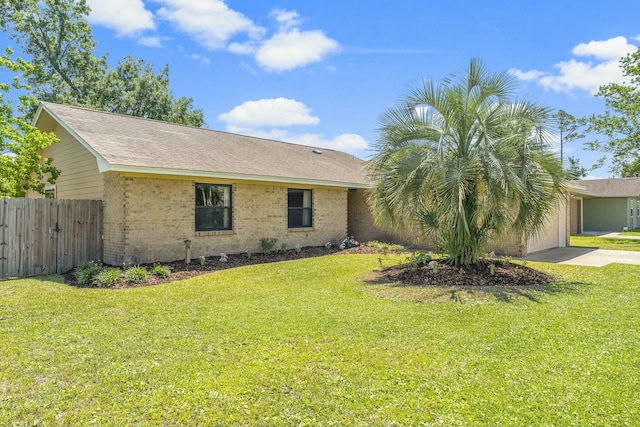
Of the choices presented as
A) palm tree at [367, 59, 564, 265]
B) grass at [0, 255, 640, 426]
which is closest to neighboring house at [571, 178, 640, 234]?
palm tree at [367, 59, 564, 265]

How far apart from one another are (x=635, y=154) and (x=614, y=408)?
2633 centimetres

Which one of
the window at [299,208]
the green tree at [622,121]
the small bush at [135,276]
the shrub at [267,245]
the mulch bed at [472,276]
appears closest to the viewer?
the mulch bed at [472,276]

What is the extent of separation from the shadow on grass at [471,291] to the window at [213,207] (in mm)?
5501

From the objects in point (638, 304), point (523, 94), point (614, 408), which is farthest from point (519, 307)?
point (523, 94)

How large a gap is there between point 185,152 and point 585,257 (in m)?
13.3

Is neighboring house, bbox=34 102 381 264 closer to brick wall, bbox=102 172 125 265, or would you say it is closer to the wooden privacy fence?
brick wall, bbox=102 172 125 265

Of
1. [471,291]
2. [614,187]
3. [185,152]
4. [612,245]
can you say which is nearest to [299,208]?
[185,152]

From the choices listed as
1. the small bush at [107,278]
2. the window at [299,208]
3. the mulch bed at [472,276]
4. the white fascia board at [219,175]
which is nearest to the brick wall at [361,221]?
the white fascia board at [219,175]

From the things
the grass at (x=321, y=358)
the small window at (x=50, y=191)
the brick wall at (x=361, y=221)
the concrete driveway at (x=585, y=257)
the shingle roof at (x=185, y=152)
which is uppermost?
the shingle roof at (x=185, y=152)

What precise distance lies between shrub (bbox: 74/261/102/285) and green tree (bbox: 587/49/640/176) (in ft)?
87.7

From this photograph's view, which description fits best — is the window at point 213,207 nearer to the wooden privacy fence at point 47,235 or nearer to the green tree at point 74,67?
the wooden privacy fence at point 47,235

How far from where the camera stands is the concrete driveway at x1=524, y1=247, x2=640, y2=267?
38.6ft

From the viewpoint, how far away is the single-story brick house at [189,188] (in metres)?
9.97

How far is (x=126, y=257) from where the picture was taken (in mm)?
9828
